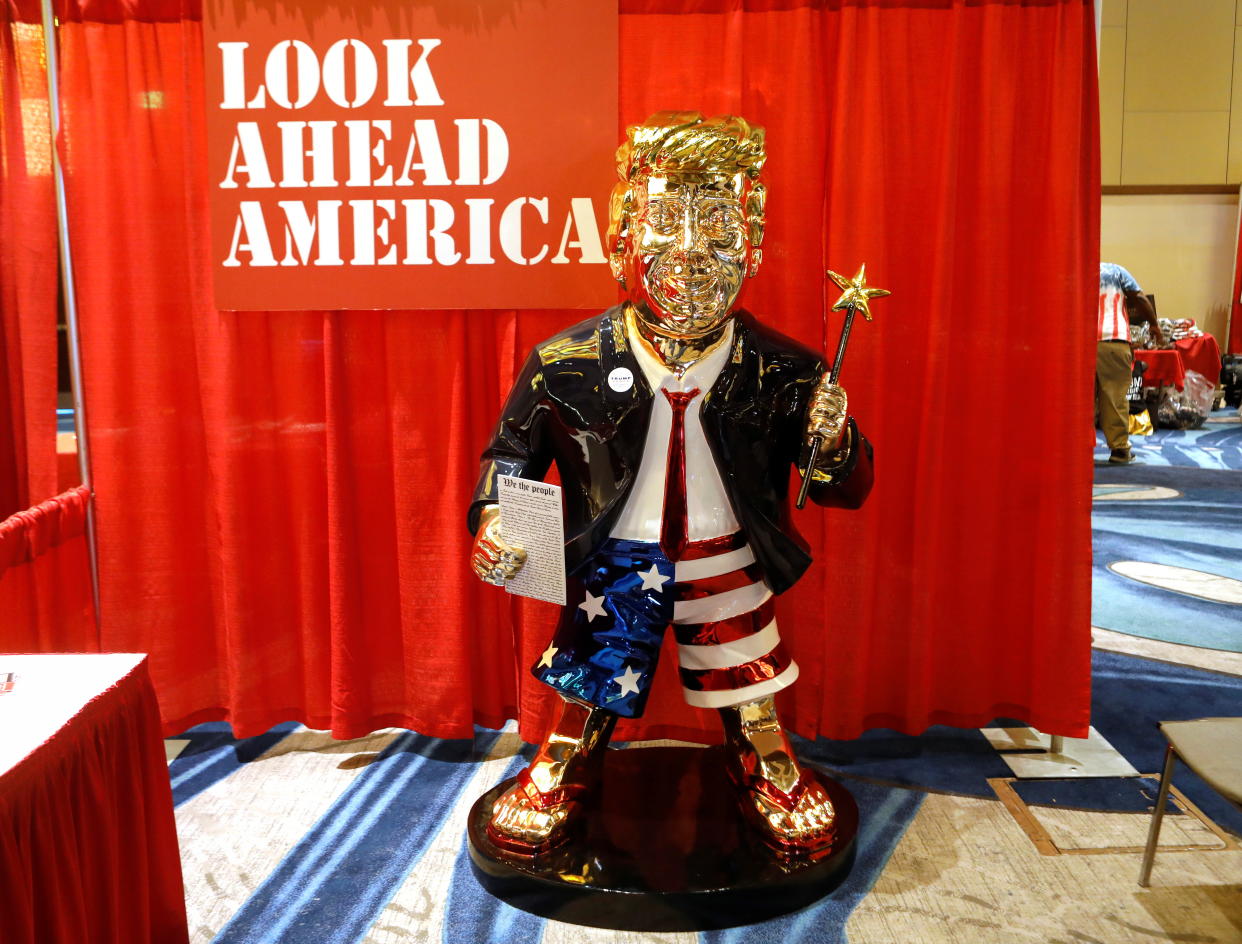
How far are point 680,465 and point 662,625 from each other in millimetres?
322

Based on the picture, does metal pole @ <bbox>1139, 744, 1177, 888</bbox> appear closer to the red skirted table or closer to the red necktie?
the red necktie

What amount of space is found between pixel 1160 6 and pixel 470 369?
8.15 meters

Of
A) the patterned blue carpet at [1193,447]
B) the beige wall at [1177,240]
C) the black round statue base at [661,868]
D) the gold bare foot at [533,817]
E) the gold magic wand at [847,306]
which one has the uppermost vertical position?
the beige wall at [1177,240]

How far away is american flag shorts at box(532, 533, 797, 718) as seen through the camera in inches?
79.0

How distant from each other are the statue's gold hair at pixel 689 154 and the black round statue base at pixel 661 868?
1.19 meters

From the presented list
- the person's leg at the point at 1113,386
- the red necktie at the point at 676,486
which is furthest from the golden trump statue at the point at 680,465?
the person's leg at the point at 1113,386

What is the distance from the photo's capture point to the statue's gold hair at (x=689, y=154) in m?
1.88

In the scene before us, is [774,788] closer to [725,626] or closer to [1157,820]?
[725,626]

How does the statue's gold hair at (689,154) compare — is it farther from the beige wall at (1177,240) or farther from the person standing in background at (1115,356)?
the beige wall at (1177,240)

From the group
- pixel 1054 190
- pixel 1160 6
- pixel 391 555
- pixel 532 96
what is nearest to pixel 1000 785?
pixel 1054 190

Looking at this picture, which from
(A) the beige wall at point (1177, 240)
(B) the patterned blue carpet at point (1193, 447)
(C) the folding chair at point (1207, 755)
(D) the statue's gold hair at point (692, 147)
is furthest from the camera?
(A) the beige wall at point (1177, 240)

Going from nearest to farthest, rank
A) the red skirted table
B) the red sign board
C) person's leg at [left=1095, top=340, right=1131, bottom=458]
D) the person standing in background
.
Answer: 1. the red sign board
2. the person standing in background
3. person's leg at [left=1095, top=340, right=1131, bottom=458]
4. the red skirted table

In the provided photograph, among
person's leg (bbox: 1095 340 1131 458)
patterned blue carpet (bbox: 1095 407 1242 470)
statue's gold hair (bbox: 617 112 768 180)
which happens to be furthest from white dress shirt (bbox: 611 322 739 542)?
patterned blue carpet (bbox: 1095 407 1242 470)

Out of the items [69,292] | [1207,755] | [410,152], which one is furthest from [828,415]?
[69,292]
